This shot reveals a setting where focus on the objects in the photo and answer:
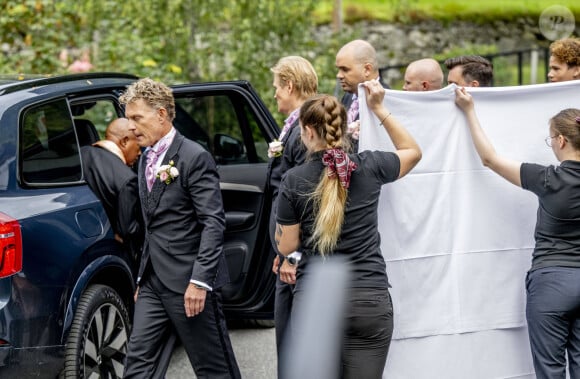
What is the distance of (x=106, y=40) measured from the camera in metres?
11.1

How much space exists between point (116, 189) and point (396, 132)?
1.63 meters

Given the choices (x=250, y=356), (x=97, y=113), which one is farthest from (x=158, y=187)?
(x=97, y=113)

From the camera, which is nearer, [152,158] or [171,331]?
[152,158]

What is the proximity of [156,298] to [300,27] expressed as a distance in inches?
295

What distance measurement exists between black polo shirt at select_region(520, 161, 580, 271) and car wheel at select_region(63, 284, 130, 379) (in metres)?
2.28

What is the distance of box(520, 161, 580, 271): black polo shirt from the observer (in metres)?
4.66

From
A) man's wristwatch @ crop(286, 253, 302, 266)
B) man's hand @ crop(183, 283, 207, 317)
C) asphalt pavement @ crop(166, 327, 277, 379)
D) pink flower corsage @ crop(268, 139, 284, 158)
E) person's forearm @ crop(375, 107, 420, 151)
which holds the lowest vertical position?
asphalt pavement @ crop(166, 327, 277, 379)

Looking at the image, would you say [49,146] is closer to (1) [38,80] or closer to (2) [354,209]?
(1) [38,80]

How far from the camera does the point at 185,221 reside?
4848 mm

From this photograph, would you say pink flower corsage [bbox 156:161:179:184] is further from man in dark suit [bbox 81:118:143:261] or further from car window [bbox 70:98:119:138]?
car window [bbox 70:98:119:138]

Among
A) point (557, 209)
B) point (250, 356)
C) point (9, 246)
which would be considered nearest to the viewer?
point (9, 246)

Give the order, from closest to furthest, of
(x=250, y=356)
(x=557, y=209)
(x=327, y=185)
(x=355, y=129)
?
(x=327, y=185)
(x=557, y=209)
(x=355, y=129)
(x=250, y=356)

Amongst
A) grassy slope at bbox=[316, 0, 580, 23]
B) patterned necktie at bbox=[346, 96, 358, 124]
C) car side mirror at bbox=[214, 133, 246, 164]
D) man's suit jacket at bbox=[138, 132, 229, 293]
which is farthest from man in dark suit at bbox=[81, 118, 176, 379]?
grassy slope at bbox=[316, 0, 580, 23]

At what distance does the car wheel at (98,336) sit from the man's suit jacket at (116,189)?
1.14 feet
